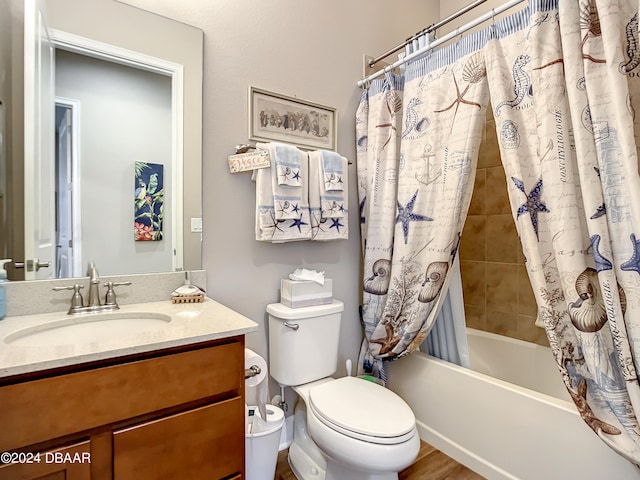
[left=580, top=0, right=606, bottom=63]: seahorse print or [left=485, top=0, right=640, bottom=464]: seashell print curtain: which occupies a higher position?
[left=580, top=0, right=606, bottom=63]: seahorse print

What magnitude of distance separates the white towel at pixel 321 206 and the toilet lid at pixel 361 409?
2.32ft

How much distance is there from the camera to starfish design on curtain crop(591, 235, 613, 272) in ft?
3.37

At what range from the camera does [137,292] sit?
1.34 meters

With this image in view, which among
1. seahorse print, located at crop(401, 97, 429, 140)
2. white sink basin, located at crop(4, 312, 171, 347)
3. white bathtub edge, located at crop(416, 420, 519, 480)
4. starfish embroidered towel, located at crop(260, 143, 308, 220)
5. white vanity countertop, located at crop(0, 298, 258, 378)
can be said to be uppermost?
seahorse print, located at crop(401, 97, 429, 140)

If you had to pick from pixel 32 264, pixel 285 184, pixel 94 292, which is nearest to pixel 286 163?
pixel 285 184

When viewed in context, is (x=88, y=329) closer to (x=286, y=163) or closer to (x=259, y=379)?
(x=259, y=379)

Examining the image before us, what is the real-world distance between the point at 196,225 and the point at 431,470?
155 centimetres

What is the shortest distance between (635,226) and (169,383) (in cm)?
137

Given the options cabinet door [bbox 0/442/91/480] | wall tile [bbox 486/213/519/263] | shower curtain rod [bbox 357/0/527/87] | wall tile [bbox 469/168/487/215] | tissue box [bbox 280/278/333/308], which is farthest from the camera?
wall tile [bbox 469/168/487/215]

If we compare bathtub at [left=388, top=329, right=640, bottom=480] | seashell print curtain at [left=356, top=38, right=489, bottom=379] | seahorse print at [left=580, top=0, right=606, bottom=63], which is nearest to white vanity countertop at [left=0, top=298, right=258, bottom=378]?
seashell print curtain at [left=356, top=38, right=489, bottom=379]

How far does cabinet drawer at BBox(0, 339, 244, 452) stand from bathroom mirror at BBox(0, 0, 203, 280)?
0.57 metres

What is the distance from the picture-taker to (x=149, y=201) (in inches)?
55.4

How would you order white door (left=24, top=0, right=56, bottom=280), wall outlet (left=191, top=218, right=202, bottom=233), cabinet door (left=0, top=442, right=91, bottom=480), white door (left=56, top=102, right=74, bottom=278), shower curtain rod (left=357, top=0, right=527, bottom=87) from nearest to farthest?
cabinet door (left=0, top=442, right=91, bottom=480), white door (left=24, top=0, right=56, bottom=280), white door (left=56, top=102, right=74, bottom=278), shower curtain rod (left=357, top=0, right=527, bottom=87), wall outlet (left=191, top=218, right=202, bottom=233)

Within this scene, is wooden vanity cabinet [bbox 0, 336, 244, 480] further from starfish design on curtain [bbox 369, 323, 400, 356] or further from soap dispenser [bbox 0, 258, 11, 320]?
starfish design on curtain [bbox 369, 323, 400, 356]
